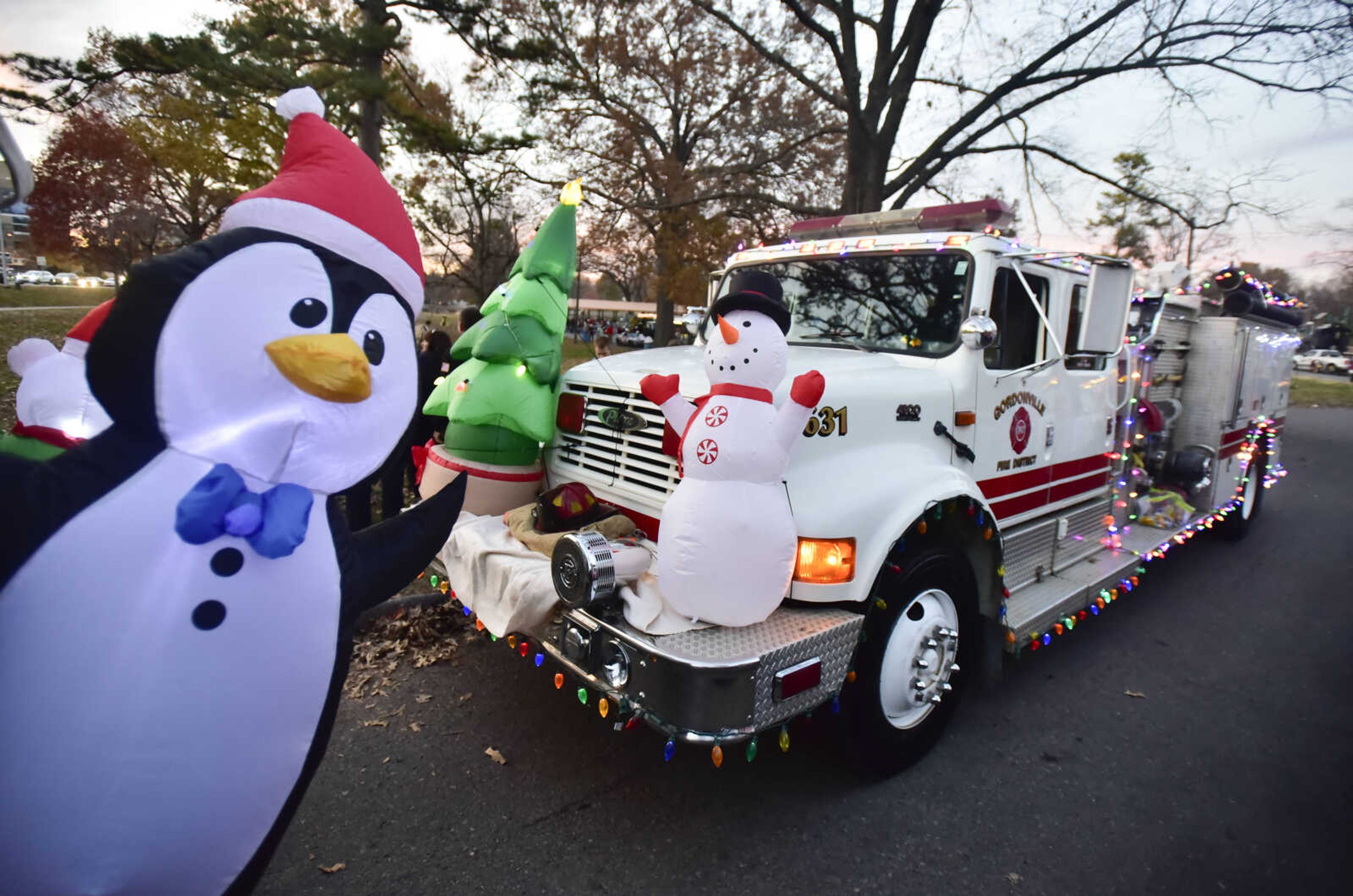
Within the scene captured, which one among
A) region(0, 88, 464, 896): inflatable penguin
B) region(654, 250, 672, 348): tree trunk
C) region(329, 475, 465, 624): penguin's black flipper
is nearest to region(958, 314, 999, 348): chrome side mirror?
region(329, 475, 465, 624): penguin's black flipper

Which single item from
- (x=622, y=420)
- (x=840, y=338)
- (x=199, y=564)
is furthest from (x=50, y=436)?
(x=840, y=338)

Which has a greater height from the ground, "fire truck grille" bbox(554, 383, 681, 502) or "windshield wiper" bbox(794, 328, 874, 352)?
"windshield wiper" bbox(794, 328, 874, 352)

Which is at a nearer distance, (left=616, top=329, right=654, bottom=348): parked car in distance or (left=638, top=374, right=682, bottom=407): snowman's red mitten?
(left=638, top=374, right=682, bottom=407): snowman's red mitten

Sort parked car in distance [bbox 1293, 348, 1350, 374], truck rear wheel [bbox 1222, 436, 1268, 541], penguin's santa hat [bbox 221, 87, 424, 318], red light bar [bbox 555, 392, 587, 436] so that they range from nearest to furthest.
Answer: penguin's santa hat [bbox 221, 87, 424, 318] → red light bar [bbox 555, 392, 587, 436] → truck rear wheel [bbox 1222, 436, 1268, 541] → parked car in distance [bbox 1293, 348, 1350, 374]

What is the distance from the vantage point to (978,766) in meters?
3.50

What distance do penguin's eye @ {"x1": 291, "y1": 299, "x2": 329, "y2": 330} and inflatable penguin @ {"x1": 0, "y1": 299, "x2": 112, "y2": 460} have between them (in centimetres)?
36

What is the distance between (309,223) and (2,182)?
82cm

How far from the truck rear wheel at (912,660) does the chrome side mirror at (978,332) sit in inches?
40.3

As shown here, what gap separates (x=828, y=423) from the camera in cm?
300

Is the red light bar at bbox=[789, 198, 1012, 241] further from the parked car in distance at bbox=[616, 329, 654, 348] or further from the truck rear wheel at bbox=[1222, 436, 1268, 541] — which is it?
the parked car in distance at bbox=[616, 329, 654, 348]

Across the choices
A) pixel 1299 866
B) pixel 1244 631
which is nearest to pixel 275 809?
pixel 1299 866

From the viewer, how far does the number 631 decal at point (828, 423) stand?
294 cm

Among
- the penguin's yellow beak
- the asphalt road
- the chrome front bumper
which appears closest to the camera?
the penguin's yellow beak

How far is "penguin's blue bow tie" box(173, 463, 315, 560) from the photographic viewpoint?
1.43 metres
